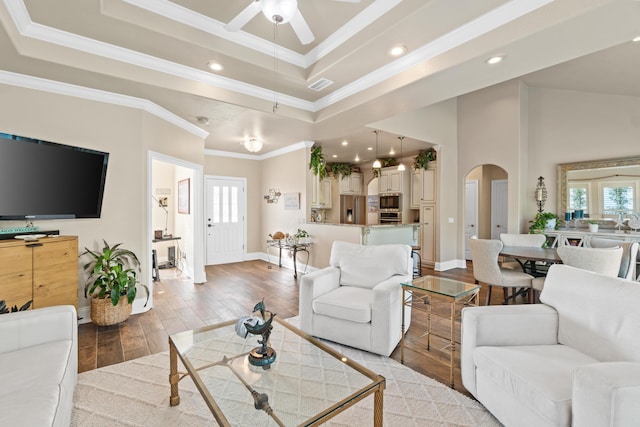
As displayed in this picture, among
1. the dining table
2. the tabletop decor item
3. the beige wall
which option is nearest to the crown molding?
the beige wall

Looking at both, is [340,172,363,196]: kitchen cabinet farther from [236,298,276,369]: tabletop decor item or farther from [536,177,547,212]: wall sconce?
[236,298,276,369]: tabletop decor item

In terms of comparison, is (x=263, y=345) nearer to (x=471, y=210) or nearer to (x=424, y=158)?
(x=424, y=158)

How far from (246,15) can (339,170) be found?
6.17 metres

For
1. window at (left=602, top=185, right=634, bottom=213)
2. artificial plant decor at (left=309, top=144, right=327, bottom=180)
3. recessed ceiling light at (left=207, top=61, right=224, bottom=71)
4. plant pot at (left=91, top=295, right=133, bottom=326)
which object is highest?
recessed ceiling light at (left=207, top=61, right=224, bottom=71)

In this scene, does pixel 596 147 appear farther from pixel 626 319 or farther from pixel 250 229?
pixel 250 229

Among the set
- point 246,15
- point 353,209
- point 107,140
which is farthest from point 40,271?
point 353,209

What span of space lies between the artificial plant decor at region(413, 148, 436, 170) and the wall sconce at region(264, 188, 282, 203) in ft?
10.9

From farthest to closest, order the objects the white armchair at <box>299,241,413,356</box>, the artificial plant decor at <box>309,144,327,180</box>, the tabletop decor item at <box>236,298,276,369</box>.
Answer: the artificial plant decor at <box>309,144,327,180</box> → the white armchair at <box>299,241,413,356</box> → the tabletop decor item at <box>236,298,276,369</box>

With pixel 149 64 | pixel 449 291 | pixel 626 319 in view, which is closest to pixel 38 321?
pixel 149 64

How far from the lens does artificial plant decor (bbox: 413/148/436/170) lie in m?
6.53

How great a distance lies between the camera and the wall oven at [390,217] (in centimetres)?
736

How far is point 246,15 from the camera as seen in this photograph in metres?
2.09

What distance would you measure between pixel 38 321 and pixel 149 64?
8.61 ft

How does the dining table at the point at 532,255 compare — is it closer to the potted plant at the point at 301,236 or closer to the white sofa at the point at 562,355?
the white sofa at the point at 562,355
